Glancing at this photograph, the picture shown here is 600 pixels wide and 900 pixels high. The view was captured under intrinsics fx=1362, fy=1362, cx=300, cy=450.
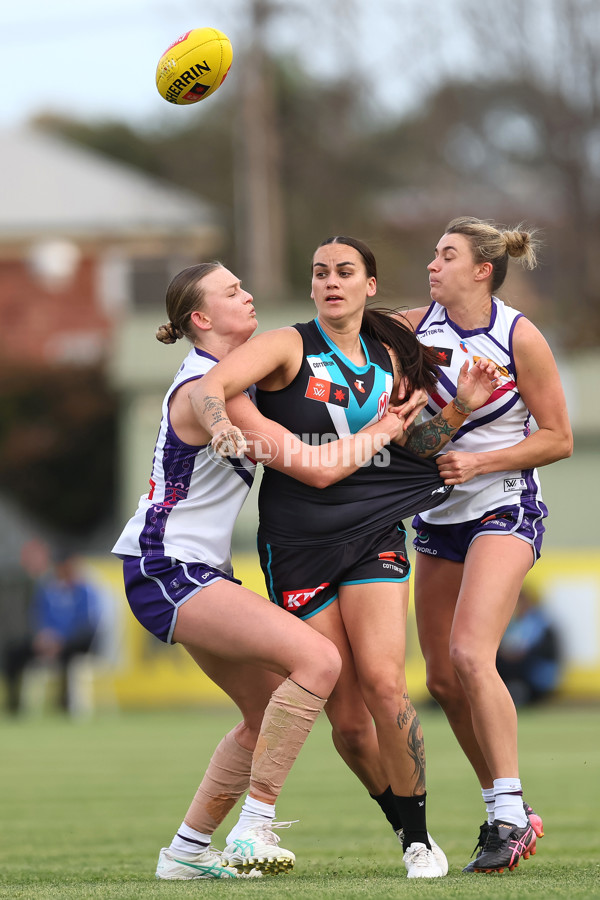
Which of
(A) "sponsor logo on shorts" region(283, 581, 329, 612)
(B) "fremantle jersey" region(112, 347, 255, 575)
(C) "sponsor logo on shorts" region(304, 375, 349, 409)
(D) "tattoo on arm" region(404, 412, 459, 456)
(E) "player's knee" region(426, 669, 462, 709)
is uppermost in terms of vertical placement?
(C) "sponsor logo on shorts" region(304, 375, 349, 409)

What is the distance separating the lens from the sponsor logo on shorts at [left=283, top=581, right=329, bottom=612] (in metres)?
5.13

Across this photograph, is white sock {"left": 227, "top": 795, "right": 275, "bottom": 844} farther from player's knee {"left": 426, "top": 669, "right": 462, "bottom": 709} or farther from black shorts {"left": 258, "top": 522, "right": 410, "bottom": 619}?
player's knee {"left": 426, "top": 669, "right": 462, "bottom": 709}

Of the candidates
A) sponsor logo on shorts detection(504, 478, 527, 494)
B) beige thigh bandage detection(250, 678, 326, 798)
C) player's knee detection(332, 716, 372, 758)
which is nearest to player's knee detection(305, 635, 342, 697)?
beige thigh bandage detection(250, 678, 326, 798)

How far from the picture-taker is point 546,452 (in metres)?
5.42

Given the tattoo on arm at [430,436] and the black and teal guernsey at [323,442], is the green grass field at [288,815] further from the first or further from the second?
the tattoo on arm at [430,436]

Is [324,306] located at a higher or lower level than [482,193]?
lower

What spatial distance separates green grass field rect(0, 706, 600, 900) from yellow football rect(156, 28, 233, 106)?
3.30 meters

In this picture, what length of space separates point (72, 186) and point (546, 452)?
30461 millimetres

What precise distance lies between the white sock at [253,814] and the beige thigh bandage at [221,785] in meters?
0.34

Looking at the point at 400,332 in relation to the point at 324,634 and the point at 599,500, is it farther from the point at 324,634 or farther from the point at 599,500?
the point at 599,500

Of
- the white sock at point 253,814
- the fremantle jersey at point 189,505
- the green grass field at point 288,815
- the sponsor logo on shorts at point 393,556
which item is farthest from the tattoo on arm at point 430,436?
the green grass field at point 288,815

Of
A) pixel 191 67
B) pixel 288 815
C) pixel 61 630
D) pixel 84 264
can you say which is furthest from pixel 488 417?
pixel 84 264

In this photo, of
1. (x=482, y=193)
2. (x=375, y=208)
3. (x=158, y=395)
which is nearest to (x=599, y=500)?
(x=158, y=395)

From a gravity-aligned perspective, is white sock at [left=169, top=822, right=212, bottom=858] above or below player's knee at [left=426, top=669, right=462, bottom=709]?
below
